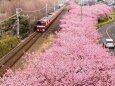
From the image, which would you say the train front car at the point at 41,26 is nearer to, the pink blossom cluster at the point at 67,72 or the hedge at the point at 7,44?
the hedge at the point at 7,44

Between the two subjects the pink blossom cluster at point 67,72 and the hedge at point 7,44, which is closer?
the pink blossom cluster at point 67,72

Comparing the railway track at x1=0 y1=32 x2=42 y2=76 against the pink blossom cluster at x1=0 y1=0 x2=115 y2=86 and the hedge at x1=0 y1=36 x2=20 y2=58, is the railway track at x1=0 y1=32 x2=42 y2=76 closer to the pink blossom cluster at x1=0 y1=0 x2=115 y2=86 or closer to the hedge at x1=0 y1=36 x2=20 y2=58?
the hedge at x1=0 y1=36 x2=20 y2=58

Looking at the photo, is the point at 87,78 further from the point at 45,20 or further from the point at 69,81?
the point at 45,20

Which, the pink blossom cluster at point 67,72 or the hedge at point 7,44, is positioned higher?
the pink blossom cluster at point 67,72

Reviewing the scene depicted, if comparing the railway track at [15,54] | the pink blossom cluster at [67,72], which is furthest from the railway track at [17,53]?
the pink blossom cluster at [67,72]

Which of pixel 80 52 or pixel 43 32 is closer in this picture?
pixel 80 52

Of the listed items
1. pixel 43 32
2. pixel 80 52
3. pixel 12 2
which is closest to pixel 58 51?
pixel 80 52

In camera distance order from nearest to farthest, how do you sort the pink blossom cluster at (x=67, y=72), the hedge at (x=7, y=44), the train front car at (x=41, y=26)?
the pink blossom cluster at (x=67, y=72)
the hedge at (x=7, y=44)
the train front car at (x=41, y=26)

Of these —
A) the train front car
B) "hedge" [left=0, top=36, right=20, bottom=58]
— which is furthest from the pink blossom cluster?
the train front car

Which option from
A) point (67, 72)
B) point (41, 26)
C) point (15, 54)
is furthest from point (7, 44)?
point (67, 72)
